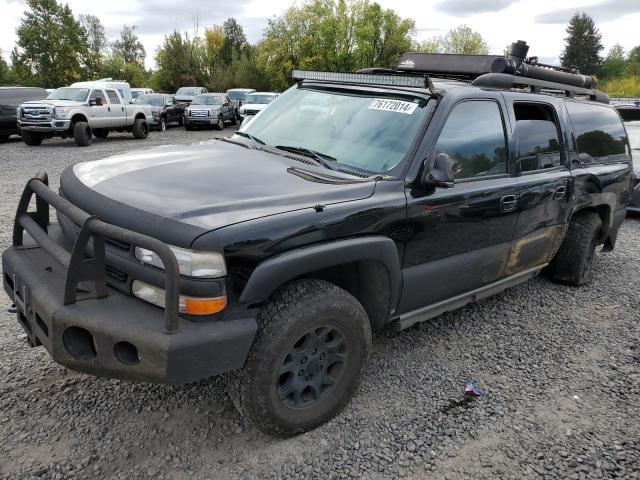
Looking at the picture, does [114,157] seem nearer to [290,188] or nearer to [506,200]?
[290,188]

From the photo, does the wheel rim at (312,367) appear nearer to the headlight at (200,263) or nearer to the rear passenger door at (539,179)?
the headlight at (200,263)

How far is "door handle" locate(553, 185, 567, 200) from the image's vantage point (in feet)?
13.2

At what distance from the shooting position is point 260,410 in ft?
8.04

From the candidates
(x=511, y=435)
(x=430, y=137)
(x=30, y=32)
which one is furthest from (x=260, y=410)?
(x=30, y=32)

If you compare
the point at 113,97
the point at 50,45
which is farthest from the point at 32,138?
the point at 50,45

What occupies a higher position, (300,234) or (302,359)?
(300,234)

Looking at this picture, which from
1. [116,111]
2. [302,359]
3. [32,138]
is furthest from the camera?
[116,111]

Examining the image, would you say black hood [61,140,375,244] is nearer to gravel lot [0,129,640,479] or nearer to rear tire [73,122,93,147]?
gravel lot [0,129,640,479]

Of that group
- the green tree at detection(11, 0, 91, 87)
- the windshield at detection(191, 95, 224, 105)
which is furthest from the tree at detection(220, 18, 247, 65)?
the windshield at detection(191, 95, 224, 105)

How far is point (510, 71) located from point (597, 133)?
1.24 metres

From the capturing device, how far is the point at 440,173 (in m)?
2.85

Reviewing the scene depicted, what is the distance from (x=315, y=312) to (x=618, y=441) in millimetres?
1813

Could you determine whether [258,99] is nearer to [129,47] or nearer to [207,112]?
[207,112]

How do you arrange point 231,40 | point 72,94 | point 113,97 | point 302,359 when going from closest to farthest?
point 302,359
point 72,94
point 113,97
point 231,40
